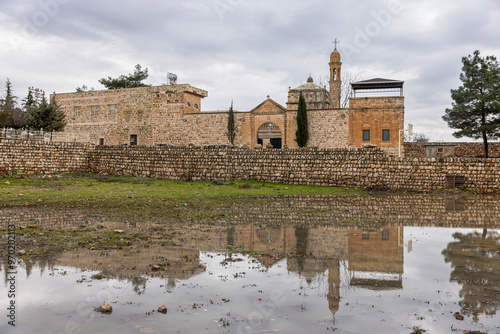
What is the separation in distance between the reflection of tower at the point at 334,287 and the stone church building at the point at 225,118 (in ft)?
93.8

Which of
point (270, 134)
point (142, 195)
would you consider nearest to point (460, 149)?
point (270, 134)

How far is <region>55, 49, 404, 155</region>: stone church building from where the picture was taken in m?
38.5

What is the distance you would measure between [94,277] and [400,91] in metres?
37.1

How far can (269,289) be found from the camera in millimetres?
5398

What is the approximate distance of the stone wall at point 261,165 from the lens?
73.7 ft

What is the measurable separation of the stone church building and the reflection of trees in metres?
28.4

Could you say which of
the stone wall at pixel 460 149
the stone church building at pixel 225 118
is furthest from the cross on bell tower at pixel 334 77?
the stone wall at pixel 460 149

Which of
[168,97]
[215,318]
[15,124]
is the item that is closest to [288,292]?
[215,318]

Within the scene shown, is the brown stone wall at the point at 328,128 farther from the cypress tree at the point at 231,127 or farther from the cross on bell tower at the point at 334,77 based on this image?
the cross on bell tower at the point at 334,77

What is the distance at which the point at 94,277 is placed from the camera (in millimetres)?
5750

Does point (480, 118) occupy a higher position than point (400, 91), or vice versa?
point (400, 91)

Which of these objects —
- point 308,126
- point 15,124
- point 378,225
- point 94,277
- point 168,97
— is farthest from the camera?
point 15,124

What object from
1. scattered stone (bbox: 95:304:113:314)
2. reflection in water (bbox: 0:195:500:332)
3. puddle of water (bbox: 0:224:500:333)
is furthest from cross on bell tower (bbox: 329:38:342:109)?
scattered stone (bbox: 95:304:113:314)

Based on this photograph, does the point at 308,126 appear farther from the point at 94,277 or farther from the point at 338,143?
the point at 94,277
